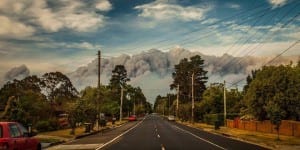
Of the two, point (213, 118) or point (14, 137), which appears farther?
point (213, 118)

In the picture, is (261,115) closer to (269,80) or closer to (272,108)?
(269,80)

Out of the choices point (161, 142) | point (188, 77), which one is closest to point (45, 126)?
point (161, 142)

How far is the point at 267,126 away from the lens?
160 ft

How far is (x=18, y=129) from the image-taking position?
A: 1625cm

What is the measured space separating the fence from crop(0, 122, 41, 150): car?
1129 inches

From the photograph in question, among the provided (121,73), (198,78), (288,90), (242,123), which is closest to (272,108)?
(288,90)

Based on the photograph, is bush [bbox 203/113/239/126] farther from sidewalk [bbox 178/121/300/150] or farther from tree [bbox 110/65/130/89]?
tree [bbox 110/65/130/89]

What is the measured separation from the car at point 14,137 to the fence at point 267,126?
2868 cm

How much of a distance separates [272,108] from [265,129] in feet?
44.4

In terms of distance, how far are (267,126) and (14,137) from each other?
3769cm

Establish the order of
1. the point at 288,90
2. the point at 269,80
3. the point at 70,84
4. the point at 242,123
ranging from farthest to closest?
the point at 70,84
the point at 242,123
the point at 269,80
the point at 288,90

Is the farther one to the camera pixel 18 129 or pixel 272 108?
pixel 272 108

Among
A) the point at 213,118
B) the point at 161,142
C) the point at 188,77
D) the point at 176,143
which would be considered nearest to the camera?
the point at 176,143

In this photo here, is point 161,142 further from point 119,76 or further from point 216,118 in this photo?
point 119,76
